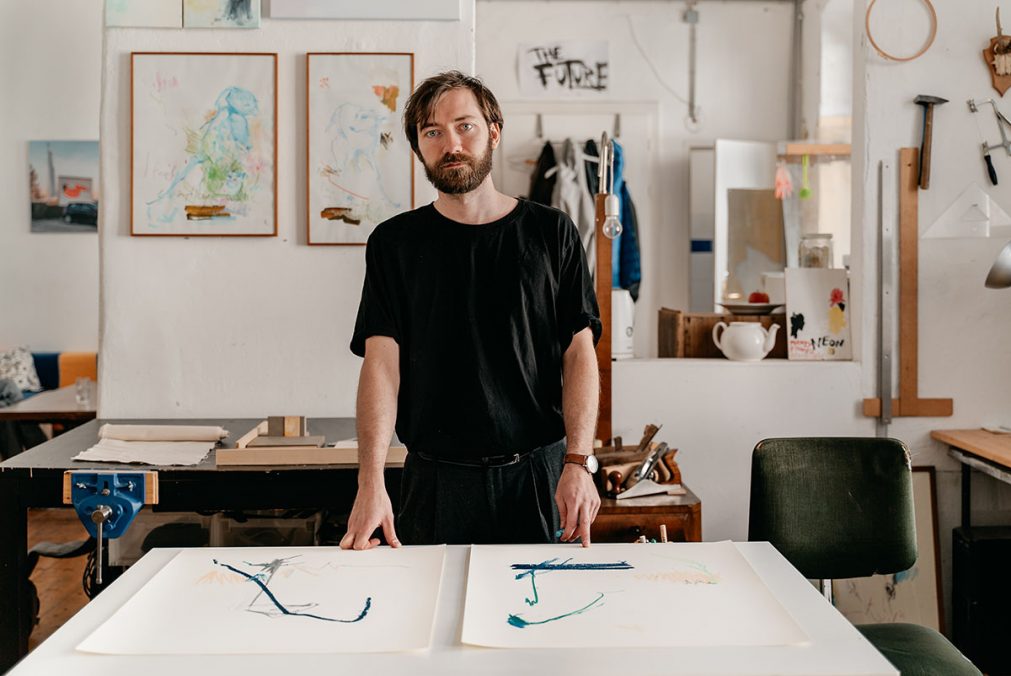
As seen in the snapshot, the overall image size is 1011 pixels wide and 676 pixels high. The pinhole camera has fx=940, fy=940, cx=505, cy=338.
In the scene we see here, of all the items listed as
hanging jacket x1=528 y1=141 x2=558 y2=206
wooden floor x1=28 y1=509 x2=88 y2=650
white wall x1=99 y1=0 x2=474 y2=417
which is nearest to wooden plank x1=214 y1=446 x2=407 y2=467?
white wall x1=99 y1=0 x2=474 y2=417

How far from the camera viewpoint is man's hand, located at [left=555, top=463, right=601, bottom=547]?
1.83m

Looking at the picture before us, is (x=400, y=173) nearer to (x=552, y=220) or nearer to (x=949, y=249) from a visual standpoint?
(x=552, y=220)

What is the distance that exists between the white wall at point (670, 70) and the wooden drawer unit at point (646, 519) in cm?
331

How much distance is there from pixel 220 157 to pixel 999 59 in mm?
2753

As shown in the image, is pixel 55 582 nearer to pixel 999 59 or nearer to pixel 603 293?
pixel 603 293

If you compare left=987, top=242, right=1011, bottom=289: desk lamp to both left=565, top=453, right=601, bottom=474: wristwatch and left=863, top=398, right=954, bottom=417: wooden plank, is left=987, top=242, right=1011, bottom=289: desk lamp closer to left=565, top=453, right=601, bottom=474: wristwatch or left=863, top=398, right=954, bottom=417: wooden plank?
left=863, top=398, right=954, bottom=417: wooden plank

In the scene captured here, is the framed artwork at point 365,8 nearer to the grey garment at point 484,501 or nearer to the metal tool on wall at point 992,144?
the grey garment at point 484,501

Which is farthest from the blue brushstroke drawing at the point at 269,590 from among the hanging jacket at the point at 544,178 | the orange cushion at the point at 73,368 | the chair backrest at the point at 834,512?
the orange cushion at the point at 73,368

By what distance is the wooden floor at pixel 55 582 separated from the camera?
3.63 meters

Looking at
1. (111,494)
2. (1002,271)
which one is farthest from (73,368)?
(1002,271)

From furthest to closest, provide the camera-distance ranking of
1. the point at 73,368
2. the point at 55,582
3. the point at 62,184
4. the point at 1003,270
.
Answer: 1. the point at 62,184
2. the point at 73,368
3. the point at 55,582
4. the point at 1003,270

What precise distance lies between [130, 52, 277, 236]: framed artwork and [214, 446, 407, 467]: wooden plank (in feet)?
3.09

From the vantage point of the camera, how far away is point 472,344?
2.01 m

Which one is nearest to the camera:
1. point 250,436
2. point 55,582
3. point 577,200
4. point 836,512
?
point 836,512
